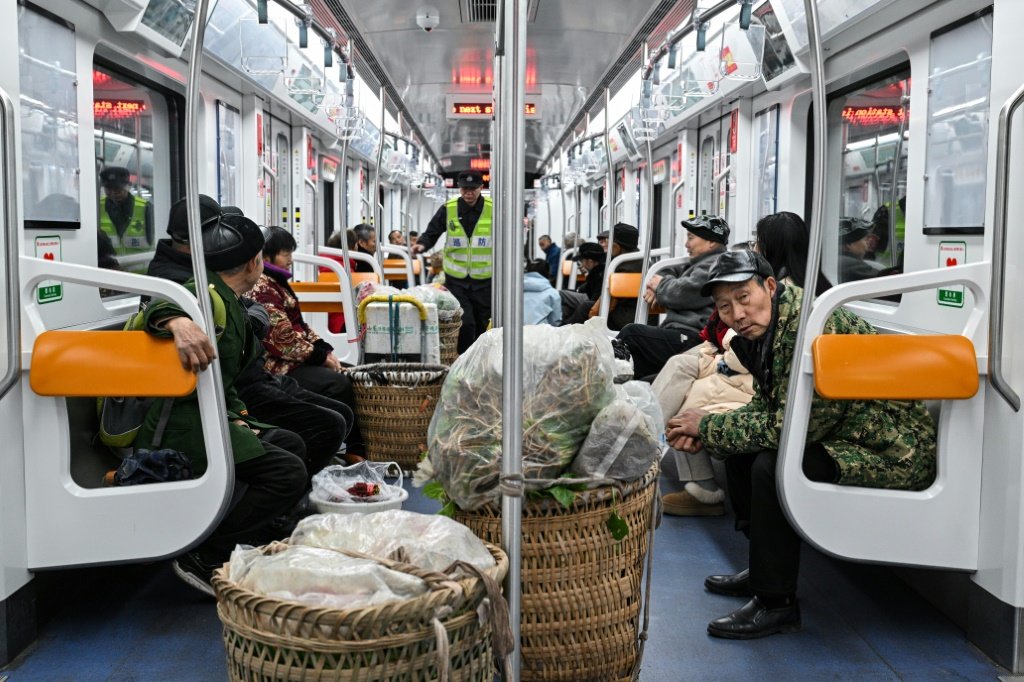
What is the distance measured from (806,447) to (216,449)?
1.77 m

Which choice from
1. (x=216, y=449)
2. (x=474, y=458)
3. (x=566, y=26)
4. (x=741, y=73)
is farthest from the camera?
(x=566, y=26)

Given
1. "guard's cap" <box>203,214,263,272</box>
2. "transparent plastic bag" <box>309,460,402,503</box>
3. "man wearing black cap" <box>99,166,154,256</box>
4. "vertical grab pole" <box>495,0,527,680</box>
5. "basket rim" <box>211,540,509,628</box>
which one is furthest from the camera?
"man wearing black cap" <box>99,166,154,256</box>

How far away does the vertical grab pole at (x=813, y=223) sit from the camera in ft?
8.62

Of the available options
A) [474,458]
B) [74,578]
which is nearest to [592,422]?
[474,458]

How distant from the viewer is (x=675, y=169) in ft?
32.8

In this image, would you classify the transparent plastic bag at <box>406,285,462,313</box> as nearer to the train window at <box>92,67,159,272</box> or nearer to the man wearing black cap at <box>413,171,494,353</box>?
the man wearing black cap at <box>413,171,494,353</box>

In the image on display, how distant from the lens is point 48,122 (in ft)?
12.0

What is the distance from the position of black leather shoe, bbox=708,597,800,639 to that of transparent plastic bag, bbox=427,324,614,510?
106 centimetres

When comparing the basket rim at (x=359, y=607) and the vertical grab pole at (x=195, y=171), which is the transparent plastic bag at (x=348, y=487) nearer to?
the vertical grab pole at (x=195, y=171)

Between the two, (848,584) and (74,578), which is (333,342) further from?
(848,584)

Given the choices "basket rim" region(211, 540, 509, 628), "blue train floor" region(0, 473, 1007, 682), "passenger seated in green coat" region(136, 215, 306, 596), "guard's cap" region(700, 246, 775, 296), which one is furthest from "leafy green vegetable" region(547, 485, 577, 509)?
"passenger seated in green coat" region(136, 215, 306, 596)

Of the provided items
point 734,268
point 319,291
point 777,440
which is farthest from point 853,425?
point 319,291

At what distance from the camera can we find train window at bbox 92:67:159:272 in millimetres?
4547

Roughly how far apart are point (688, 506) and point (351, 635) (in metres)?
3.02
